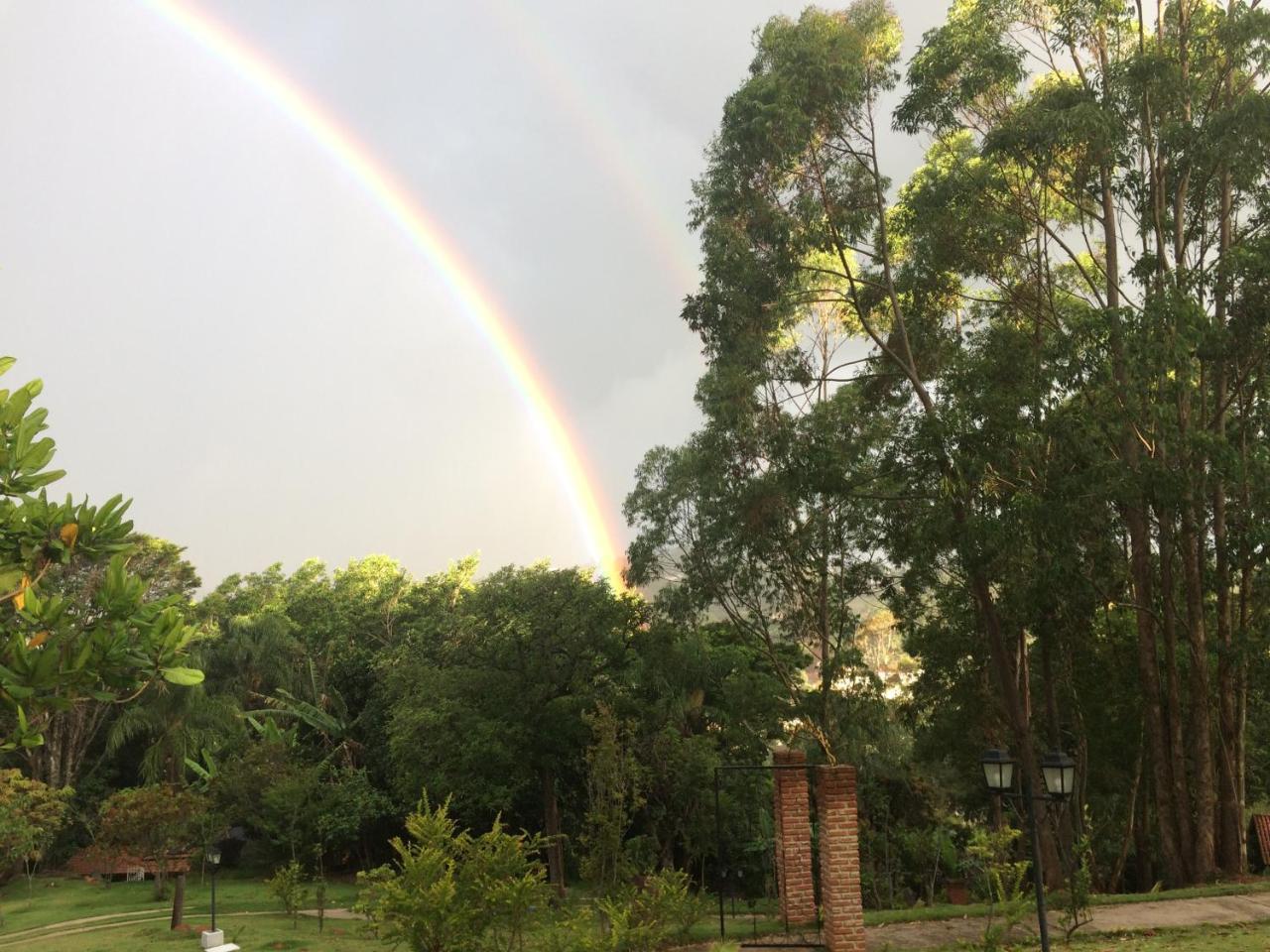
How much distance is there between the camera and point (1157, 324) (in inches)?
498

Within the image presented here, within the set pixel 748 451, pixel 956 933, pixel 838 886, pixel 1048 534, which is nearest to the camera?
pixel 838 886

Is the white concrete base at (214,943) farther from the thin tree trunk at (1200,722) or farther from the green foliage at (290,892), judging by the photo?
the thin tree trunk at (1200,722)

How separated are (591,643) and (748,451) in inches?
248

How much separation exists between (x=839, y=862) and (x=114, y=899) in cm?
2317

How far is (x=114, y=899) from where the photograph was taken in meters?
24.8

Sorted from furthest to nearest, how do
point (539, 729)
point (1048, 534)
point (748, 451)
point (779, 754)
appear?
point (539, 729), point (748, 451), point (1048, 534), point (779, 754)

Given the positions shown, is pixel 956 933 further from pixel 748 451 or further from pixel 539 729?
pixel 539 729

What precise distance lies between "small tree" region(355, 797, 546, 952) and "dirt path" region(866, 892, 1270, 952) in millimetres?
4357

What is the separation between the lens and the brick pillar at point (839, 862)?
387 inches

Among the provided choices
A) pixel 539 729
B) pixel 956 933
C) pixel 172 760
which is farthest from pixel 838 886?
pixel 172 760

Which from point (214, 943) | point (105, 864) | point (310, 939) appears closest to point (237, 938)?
point (310, 939)

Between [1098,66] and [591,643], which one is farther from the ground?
[1098,66]

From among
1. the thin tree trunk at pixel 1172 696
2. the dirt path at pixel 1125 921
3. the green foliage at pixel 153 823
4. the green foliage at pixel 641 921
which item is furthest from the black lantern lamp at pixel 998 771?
the green foliage at pixel 153 823

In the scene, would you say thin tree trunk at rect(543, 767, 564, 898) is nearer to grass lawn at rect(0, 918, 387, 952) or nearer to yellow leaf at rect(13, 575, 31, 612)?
grass lawn at rect(0, 918, 387, 952)
